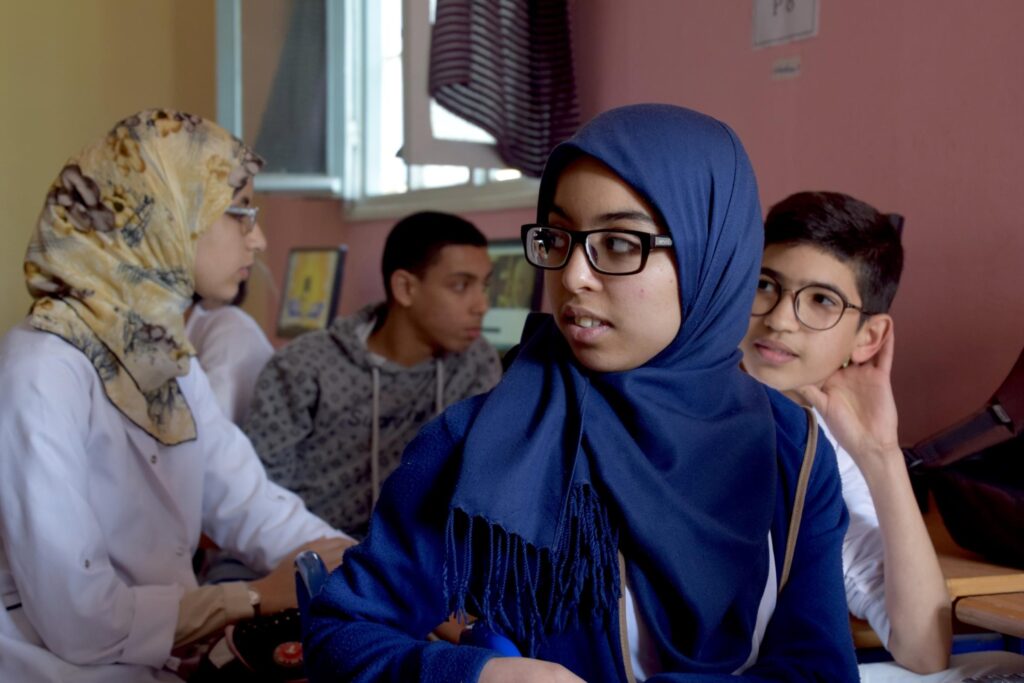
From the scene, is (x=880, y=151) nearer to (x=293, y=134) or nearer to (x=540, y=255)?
(x=540, y=255)

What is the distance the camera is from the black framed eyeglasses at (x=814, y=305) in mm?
1775

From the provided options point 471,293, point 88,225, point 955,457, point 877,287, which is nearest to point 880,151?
point 877,287

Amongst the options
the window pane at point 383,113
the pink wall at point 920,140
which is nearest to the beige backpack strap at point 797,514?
the pink wall at point 920,140

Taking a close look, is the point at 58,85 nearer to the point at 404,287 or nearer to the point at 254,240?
the point at 404,287

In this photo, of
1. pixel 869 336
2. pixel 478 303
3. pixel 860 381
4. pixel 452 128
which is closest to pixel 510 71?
pixel 452 128

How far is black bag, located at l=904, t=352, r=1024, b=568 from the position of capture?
1581 mm

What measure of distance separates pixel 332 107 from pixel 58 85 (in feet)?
3.54

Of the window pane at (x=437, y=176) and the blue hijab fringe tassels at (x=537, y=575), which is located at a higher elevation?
the window pane at (x=437, y=176)

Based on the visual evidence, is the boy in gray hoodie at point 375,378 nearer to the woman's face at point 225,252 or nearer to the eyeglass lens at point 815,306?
the woman's face at point 225,252

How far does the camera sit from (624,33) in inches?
114

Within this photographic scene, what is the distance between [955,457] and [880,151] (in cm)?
80

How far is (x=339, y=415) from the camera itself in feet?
9.20

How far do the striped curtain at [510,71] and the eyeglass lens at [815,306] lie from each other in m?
1.28

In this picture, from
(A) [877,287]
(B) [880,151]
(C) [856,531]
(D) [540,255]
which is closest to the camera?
(D) [540,255]
